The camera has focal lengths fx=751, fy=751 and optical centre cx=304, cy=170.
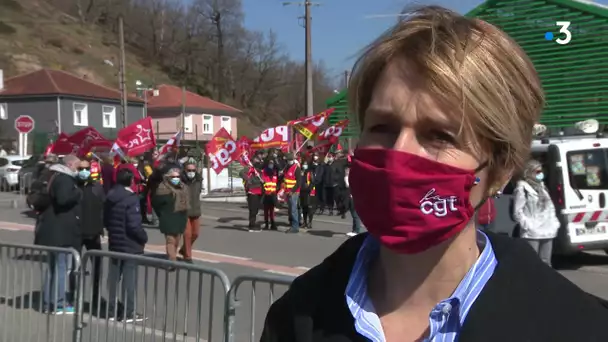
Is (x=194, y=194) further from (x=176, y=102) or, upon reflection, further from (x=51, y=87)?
(x=176, y=102)

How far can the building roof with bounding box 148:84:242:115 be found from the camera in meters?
75.9

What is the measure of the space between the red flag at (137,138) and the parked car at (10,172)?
16055mm

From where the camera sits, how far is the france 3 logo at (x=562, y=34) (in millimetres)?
19797

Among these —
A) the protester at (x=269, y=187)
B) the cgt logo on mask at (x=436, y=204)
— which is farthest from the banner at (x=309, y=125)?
the cgt logo on mask at (x=436, y=204)

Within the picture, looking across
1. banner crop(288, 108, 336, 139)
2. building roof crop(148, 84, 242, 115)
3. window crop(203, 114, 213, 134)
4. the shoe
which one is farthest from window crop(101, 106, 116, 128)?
the shoe

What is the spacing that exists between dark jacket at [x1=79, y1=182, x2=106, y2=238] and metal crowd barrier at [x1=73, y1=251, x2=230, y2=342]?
4.00 meters

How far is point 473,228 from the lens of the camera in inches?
64.7

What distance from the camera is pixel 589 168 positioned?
12055 millimetres

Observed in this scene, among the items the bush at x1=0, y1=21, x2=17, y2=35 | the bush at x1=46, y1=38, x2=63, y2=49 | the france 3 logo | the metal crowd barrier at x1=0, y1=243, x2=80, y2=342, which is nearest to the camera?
the metal crowd barrier at x1=0, y1=243, x2=80, y2=342

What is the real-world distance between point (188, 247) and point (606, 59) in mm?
12497

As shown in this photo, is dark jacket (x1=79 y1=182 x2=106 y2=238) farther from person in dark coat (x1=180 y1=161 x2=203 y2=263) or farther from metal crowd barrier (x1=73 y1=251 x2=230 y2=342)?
metal crowd barrier (x1=73 y1=251 x2=230 y2=342)

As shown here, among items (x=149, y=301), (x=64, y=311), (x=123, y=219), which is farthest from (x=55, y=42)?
(x=149, y=301)

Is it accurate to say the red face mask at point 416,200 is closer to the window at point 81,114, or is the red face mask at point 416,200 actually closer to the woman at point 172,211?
the woman at point 172,211

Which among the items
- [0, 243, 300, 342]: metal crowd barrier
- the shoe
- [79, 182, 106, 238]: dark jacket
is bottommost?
the shoe
